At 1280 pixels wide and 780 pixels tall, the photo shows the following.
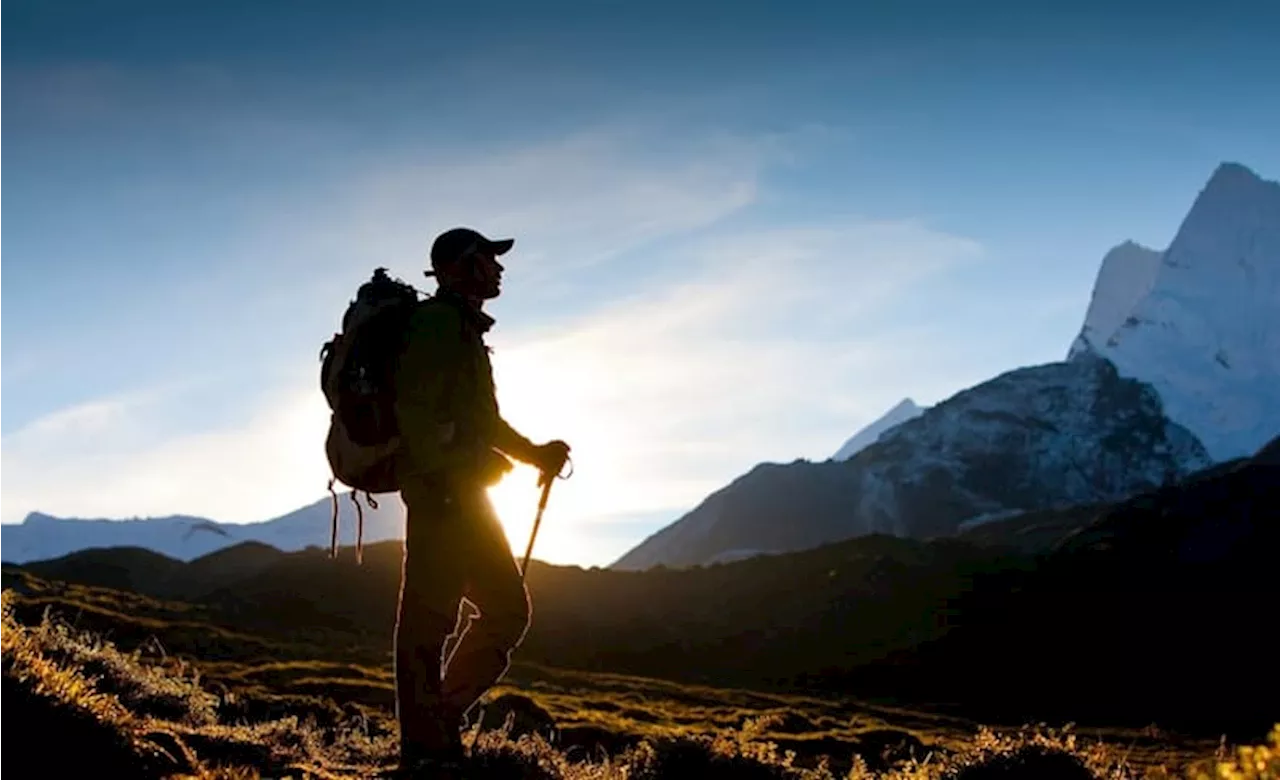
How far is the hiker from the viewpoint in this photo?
20.4 feet

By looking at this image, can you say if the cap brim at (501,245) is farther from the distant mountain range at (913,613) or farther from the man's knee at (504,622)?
the distant mountain range at (913,613)

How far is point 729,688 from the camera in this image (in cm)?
5406

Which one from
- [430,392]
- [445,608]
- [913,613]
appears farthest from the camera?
[913,613]

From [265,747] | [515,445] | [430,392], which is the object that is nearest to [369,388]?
[430,392]

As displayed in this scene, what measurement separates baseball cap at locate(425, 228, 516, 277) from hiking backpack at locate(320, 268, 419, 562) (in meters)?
0.41

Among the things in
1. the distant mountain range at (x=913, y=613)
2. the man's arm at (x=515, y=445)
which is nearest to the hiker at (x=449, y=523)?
the man's arm at (x=515, y=445)

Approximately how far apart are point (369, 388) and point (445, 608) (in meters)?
1.38

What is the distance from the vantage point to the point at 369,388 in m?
6.28

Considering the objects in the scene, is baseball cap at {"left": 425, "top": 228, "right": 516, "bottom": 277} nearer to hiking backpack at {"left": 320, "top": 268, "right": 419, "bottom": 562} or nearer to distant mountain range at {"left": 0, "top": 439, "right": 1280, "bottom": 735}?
hiking backpack at {"left": 320, "top": 268, "right": 419, "bottom": 562}

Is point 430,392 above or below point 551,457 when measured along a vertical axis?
above

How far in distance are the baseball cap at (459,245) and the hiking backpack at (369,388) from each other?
0.41 meters

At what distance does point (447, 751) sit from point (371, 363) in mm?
2355

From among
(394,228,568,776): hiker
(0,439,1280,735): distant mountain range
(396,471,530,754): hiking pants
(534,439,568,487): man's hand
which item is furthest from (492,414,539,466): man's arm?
(0,439,1280,735): distant mountain range

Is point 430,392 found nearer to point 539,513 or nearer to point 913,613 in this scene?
point 539,513
